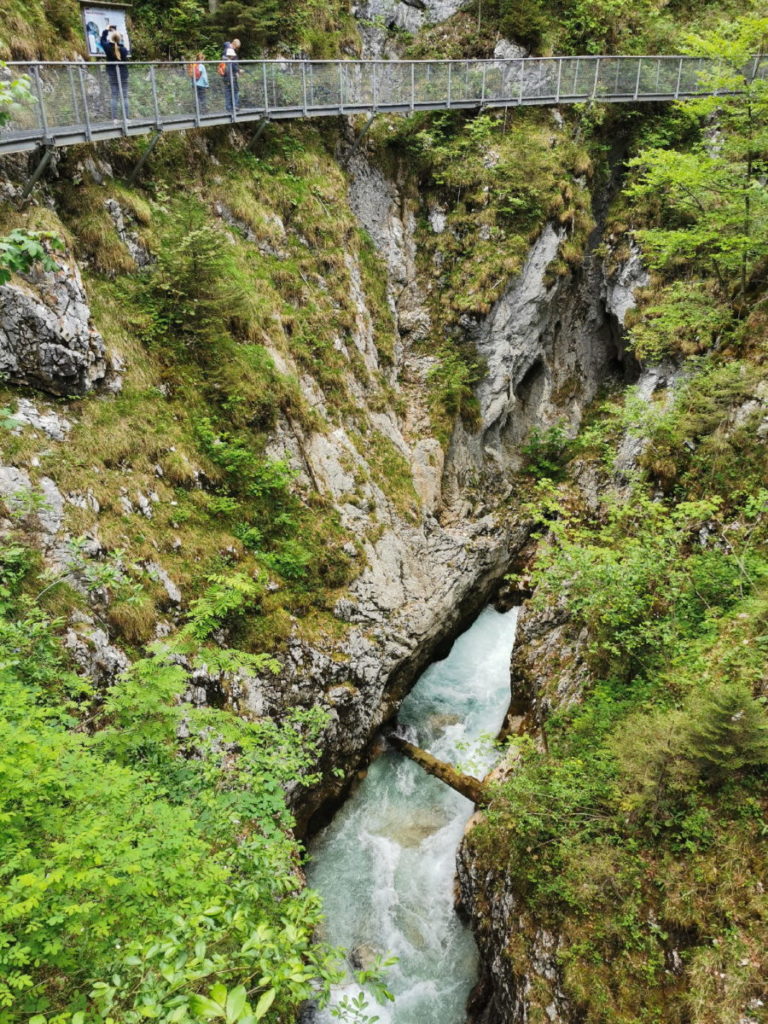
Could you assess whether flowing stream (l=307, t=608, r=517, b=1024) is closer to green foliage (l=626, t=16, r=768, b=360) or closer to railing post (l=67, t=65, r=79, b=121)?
green foliage (l=626, t=16, r=768, b=360)

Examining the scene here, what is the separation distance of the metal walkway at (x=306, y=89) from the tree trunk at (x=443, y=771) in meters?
13.4

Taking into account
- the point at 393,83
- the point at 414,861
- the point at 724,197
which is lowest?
the point at 414,861

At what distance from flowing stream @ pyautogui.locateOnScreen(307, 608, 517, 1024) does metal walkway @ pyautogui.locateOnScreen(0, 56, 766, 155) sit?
13140 millimetres

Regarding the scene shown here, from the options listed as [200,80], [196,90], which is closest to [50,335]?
[196,90]

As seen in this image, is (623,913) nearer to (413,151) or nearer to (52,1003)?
(52,1003)

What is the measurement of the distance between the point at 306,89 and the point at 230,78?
260 cm

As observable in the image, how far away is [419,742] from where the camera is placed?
13039mm

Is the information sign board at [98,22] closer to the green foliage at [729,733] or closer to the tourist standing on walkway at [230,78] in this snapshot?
the tourist standing on walkway at [230,78]

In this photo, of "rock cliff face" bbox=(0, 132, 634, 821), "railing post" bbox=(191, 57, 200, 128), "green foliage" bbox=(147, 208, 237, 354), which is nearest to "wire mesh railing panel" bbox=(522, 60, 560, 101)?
"rock cliff face" bbox=(0, 132, 634, 821)

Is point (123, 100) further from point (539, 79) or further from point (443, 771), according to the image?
point (443, 771)

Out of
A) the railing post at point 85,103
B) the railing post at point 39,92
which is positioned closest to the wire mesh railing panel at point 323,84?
the railing post at point 85,103

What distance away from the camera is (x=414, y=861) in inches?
429

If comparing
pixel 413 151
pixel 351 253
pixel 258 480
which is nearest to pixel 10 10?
pixel 351 253

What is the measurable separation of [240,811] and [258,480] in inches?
296
